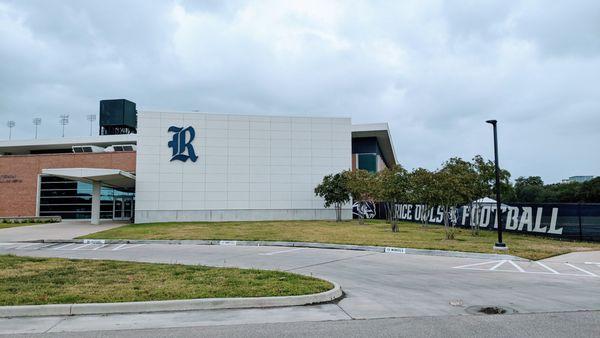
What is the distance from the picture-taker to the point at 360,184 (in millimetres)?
35781

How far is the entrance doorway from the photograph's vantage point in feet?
158

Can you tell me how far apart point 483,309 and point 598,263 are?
8.68 metres

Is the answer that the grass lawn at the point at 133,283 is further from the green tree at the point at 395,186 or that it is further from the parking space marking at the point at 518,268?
the green tree at the point at 395,186

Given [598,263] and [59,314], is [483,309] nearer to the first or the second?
[59,314]

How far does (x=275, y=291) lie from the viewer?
29.4ft

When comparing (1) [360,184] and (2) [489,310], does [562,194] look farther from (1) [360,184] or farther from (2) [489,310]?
(2) [489,310]

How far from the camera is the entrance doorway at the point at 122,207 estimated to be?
48094mm

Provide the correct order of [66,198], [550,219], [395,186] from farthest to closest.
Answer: [66,198], [395,186], [550,219]

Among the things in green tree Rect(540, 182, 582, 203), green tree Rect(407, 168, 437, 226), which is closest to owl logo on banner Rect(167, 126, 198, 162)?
green tree Rect(407, 168, 437, 226)

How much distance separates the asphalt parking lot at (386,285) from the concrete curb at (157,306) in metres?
0.23

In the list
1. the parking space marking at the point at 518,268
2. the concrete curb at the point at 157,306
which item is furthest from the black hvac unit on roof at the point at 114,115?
the concrete curb at the point at 157,306

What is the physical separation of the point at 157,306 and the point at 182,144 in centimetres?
3459

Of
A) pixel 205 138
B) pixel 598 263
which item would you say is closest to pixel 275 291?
pixel 598 263

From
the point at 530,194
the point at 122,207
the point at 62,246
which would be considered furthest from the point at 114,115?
the point at 530,194
